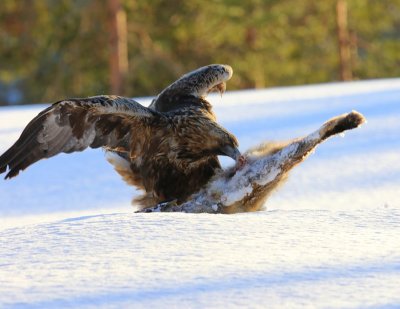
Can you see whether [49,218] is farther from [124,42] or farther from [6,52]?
[6,52]

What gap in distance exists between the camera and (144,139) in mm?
4977

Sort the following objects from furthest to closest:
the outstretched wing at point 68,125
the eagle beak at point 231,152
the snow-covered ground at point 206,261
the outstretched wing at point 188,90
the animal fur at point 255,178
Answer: the outstretched wing at point 188,90, the eagle beak at point 231,152, the outstretched wing at point 68,125, the animal fur at point 255,178, the snow-covered ground at point 206,261

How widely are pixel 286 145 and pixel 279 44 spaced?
24657 mm

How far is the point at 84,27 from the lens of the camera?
25.4 m

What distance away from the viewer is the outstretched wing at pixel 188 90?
530 centimetres

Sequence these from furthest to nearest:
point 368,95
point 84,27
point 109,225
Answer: point 84,27 → point 368,95 → point 109,225

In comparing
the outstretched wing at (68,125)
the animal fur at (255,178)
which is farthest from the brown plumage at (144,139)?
the animal fur at (255,178)

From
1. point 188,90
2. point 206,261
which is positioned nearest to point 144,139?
point 188,90

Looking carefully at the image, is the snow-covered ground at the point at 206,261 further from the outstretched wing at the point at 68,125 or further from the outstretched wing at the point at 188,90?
the outstretched wing at the point at 188,90

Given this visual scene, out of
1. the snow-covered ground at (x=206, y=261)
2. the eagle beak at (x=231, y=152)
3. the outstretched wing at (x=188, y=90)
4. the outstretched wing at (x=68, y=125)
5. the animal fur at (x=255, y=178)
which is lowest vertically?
the snow-covered ground at (x=206, y=261)

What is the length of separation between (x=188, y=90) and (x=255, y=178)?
0.93 meters

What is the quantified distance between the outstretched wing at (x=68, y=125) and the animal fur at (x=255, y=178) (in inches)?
20.3

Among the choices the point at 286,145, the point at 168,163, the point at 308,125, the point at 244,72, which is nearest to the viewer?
the point at 286,145

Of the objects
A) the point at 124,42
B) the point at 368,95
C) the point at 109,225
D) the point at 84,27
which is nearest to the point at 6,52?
the point at 84,27
